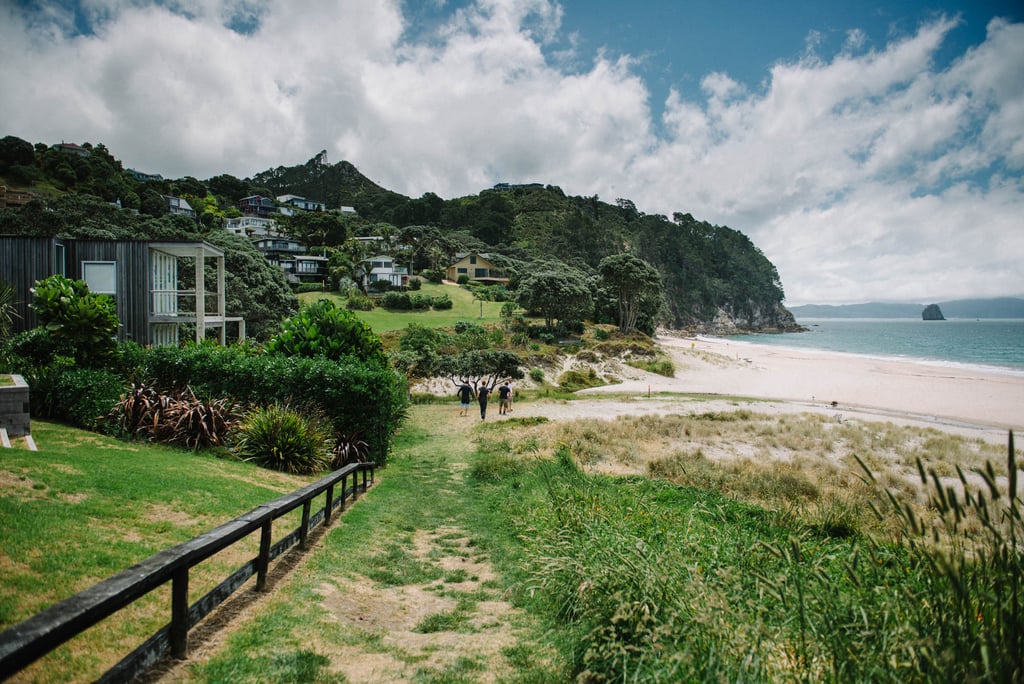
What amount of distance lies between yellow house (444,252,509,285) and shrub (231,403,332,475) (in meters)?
75.6

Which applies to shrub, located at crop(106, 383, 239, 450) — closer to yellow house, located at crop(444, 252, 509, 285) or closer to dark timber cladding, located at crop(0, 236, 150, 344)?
dark timber cladding, located at crop(0, 236, 150, 344)

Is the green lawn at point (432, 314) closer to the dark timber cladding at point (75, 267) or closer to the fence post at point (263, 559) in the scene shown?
the dark timber cladding at point (75, 267)

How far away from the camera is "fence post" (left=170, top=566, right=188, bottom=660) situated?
332 centimetres

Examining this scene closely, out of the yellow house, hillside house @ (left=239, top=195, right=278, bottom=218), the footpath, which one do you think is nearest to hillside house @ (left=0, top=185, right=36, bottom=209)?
the yellow house

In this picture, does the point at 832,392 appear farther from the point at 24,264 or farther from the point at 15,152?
the point at 15,152

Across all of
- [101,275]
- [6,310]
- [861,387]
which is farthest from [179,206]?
[861,387]

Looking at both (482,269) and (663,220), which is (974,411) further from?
(663,220)

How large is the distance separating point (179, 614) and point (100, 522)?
265 centimetres

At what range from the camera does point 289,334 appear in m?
15.0

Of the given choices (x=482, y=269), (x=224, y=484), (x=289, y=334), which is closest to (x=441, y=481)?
(x=224, y=484)

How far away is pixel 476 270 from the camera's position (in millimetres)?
86562

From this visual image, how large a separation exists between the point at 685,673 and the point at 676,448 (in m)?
14.5

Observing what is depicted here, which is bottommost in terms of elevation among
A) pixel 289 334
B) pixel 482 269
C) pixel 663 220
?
pixel 289 334

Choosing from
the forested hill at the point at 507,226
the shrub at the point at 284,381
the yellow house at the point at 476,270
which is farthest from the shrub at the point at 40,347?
the yellow house at the point at 476,270
